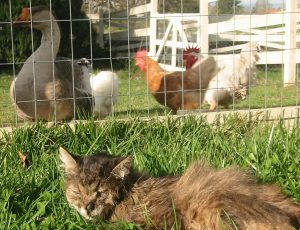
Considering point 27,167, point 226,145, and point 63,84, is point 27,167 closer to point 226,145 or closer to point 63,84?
point 226,145

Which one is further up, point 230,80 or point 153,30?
point 153,30

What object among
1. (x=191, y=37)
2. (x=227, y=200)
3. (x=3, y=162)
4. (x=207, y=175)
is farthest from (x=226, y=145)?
(x=191, y=37)

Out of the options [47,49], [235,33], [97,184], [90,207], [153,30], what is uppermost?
[153,30]

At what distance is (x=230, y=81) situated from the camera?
7.04 m

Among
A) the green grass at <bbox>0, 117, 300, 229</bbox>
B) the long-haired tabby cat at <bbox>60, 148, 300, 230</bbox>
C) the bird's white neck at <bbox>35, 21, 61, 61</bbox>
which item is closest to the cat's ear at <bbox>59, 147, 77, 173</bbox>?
the long-haired tabby cat at <bbox>60, 148, 300, 230</bbox>

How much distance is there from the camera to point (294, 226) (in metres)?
2.60

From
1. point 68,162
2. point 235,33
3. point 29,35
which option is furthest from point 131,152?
point 29,35

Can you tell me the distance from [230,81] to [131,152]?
3.47m

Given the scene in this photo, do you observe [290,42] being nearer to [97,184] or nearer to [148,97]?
[148,97]

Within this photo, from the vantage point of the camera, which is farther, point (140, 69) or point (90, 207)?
point (140, 69)

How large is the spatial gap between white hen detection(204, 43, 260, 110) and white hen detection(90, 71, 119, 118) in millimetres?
1246

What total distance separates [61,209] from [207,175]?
0.84 metres

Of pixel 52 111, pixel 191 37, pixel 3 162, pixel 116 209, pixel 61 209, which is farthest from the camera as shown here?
pixel 191 37

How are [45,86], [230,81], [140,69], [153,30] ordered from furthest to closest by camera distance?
[153,30] → [140,69] → [230,81] → [45,86]
